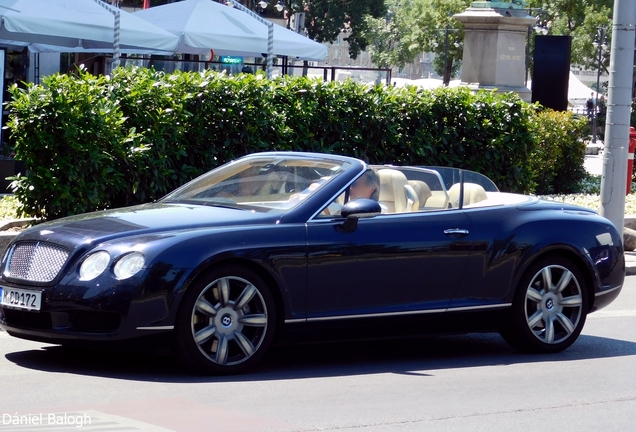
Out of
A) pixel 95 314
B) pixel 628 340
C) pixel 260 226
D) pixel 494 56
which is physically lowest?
pixel 628 340

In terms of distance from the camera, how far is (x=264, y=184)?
7.59 metres

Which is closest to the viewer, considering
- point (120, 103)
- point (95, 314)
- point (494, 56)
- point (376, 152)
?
point (95, 314)

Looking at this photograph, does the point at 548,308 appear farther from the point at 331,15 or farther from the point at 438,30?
the point at 331,15

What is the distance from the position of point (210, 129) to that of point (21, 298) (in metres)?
6.44

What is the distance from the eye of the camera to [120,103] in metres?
12.2

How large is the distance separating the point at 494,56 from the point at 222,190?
1770 cm

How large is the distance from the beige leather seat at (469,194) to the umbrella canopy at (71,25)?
33.2 ft

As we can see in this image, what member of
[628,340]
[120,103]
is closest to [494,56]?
[120,103]

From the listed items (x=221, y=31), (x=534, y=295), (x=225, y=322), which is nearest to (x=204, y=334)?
(x=225, y=322)

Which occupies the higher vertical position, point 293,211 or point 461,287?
point 293,211

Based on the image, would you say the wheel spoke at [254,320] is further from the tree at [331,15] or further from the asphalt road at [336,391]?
the tree at [331,15]

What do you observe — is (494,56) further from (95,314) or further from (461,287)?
(95,314)

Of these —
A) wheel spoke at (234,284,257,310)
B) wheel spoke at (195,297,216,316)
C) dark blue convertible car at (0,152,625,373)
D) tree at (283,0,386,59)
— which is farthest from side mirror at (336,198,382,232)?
tree at (283,0,386,59)

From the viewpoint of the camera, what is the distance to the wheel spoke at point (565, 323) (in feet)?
26.4
